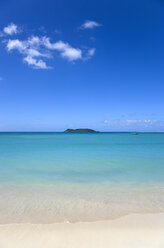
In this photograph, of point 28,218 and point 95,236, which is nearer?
point 95,236

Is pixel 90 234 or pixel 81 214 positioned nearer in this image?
pixel 90 234

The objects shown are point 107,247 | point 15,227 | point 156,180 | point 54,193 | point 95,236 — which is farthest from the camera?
point 156,180

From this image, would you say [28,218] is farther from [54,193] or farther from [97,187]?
[97,187]

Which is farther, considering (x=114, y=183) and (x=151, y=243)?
(x=114, y=183)

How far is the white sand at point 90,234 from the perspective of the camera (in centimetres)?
265

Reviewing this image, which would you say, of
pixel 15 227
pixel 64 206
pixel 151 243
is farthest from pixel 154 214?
pixel 15 227

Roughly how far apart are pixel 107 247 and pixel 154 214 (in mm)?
1663

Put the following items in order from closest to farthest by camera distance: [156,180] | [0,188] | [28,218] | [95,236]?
[95,236], [28,218], [0,188], [156,180]

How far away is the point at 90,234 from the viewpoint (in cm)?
293

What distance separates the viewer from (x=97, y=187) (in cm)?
567

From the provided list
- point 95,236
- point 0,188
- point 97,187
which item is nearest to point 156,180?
point 97,187

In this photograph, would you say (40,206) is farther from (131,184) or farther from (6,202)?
(131,184)

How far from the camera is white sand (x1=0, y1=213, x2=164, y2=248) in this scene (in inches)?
104

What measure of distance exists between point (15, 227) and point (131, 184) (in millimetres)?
4313
